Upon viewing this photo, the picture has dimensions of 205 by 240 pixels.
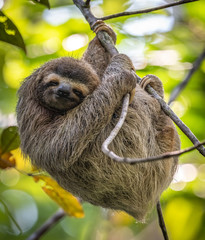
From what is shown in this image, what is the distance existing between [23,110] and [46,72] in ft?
2.60

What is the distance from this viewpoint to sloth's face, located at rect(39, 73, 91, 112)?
712cm

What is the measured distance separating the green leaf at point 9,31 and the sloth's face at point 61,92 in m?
0.84

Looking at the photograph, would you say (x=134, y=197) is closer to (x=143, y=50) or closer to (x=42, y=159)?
(x=42, y=159)

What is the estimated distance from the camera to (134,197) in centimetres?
736

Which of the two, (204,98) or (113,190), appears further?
(204,98)

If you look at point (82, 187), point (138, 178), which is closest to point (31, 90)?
point (82, 187)

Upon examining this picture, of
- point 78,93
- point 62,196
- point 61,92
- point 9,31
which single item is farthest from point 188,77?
point 9,31

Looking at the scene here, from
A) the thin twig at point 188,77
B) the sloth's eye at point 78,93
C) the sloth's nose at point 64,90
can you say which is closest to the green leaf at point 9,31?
the sloth's nose at point 64,90

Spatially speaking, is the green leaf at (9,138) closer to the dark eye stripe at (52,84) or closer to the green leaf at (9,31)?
the dark eye stripe at (52,84)

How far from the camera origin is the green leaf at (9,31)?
22.6 ft

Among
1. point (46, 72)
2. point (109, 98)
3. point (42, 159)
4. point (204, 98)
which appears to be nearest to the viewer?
point (109, 98)

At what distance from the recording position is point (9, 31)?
272 inches

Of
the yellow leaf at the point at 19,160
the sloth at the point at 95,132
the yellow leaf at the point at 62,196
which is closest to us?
the sloth at the point at 95,132

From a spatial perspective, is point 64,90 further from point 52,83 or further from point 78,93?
point 52,83
